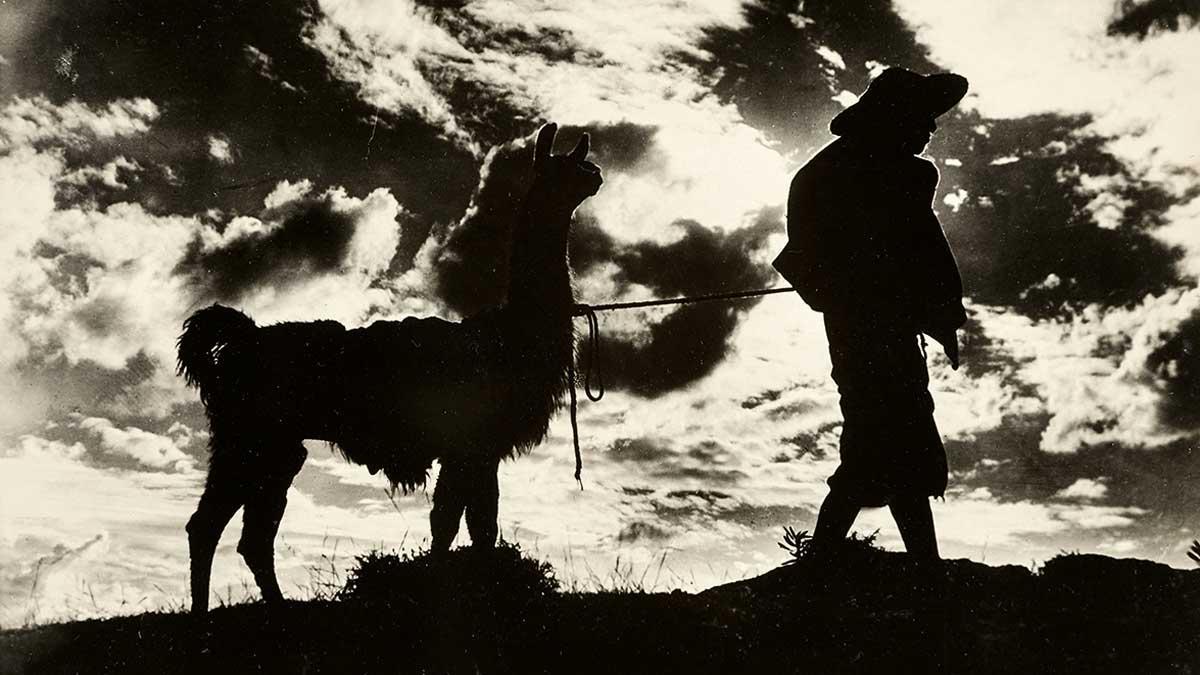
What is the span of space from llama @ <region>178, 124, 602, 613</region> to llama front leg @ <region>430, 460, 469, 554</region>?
31 millimetres

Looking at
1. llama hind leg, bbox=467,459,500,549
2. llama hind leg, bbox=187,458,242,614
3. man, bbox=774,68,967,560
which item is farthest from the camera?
llama hind leg, bbox=187,458,242,614

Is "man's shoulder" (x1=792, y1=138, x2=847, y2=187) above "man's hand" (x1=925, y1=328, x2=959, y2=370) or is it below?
above

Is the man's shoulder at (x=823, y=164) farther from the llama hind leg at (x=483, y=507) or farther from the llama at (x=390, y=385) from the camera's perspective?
the llama hind leg at (x=483, y=507)

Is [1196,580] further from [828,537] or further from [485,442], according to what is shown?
[485,442]

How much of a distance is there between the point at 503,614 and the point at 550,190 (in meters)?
3.05

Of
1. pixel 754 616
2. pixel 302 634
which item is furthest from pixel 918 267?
pixel 302 634

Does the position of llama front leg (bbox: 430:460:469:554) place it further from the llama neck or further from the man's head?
the man's head

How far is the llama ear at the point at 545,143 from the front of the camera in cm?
663

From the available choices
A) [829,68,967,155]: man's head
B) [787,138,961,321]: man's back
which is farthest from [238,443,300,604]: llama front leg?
[829,68,967,155]: man's head

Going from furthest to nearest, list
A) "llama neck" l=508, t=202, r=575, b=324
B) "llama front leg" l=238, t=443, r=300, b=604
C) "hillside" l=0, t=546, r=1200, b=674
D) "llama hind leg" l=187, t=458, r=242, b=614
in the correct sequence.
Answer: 1. "llama neck" l=508, t=202, r=575, b=324
2. "llama front leg" l=238, t=443, r=300, b=604
3. "llama hind leg" l=187, t=458, r=242, b=614
4. "hillside" l=0, t=546, r=1200, b=674

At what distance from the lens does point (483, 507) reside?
5898 mm

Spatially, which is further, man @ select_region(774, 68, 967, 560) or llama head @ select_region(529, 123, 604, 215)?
llama head @ select_region(529, 123, 604, 215)

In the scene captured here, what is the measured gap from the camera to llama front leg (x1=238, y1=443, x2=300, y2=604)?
6.46 meters

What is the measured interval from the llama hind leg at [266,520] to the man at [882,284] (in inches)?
151
